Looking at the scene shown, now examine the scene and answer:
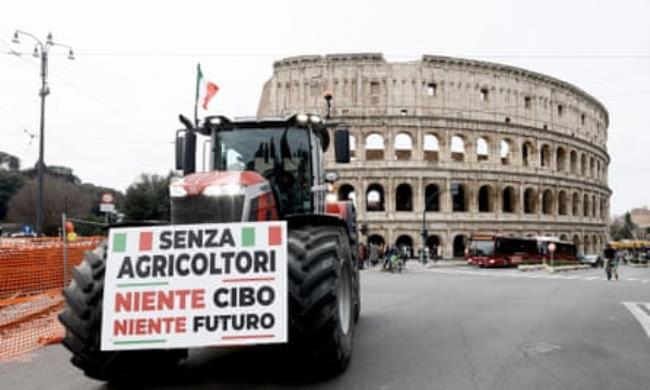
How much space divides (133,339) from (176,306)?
1.36 feet

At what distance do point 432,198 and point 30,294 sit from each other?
41019 mm

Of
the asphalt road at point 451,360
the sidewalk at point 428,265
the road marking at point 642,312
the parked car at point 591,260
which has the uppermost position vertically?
the asphalt road at point 451,360

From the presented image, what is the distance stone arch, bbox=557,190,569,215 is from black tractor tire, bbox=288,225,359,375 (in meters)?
56.2

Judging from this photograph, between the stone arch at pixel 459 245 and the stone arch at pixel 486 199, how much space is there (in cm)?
450

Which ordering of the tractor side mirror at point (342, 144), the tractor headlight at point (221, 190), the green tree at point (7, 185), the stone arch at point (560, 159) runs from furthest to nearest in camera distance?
the green tree at point (7, 185) → the stone arch at point (560, 159) → the tractor side mirror at point (342, 144) → the tractor headlight at point (221, 190)

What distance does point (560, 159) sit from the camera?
5578 cm

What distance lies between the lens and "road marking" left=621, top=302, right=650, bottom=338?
8.09 metres

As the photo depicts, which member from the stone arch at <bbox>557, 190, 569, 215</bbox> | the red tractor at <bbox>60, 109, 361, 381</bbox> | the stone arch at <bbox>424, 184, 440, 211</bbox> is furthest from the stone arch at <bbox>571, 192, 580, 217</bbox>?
the red tractor at <bbox>60, 109, 361, 381</bbox>

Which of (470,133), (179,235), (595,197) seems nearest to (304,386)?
(179,235)

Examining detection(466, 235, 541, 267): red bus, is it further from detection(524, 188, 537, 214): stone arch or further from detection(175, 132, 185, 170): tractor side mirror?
detection(175, 132, 185, 170): tractor side mirror

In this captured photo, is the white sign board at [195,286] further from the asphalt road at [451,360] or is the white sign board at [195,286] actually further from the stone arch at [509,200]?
the stone arch at [509,200]

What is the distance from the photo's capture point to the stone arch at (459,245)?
1906 inches

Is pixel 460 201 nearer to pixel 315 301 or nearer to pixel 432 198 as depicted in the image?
pixel 432 198

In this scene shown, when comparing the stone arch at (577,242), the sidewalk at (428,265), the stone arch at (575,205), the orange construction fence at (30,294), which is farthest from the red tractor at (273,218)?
the stone arch at (575,205)
